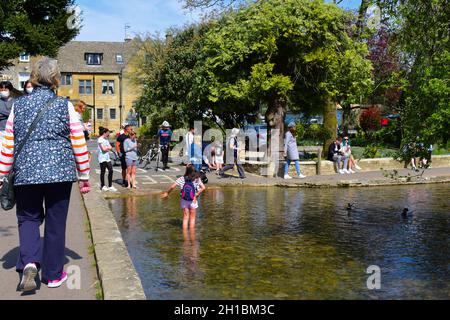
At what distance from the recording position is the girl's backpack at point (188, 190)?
956 cm

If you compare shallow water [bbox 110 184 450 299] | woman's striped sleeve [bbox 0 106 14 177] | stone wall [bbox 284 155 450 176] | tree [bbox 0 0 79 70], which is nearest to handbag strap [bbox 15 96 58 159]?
woman's striped sleeve [bbox 0 106 14 177]

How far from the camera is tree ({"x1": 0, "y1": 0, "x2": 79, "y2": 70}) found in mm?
28172

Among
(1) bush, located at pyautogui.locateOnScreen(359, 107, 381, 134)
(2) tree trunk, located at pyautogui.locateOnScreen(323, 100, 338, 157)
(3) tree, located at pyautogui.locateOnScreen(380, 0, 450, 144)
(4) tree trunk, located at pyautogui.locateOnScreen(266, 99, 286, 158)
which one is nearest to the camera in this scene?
(3) tree, located at pyautogui.locateOnScreen(380, 0, 450, 144)

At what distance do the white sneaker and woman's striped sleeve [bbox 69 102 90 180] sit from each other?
0.93 meters

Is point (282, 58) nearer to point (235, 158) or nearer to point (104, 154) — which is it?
point (235, 158)

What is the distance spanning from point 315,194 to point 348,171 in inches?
243

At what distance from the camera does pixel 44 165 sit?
5.07 metres

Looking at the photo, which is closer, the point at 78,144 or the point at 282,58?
the point at 78,144

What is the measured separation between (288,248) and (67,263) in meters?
3.25

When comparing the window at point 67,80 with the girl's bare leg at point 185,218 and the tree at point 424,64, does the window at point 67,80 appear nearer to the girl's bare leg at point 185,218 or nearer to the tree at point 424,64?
the girl's bare leg at point 185,218

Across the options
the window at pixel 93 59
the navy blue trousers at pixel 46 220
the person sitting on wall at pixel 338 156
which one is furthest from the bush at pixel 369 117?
the navy blue trousers at pixel 46 220

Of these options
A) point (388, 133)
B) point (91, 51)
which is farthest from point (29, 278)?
point (91, 51)

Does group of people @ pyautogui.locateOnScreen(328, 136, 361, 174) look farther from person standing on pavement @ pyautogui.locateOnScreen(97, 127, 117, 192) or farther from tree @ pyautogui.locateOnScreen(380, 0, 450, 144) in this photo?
tree @ pyautogui.locateOnScreen(380, 0, 450, 144)

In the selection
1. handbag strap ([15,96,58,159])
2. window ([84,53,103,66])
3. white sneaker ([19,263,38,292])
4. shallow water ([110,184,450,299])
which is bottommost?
shallow water ([110,184,450,299])
